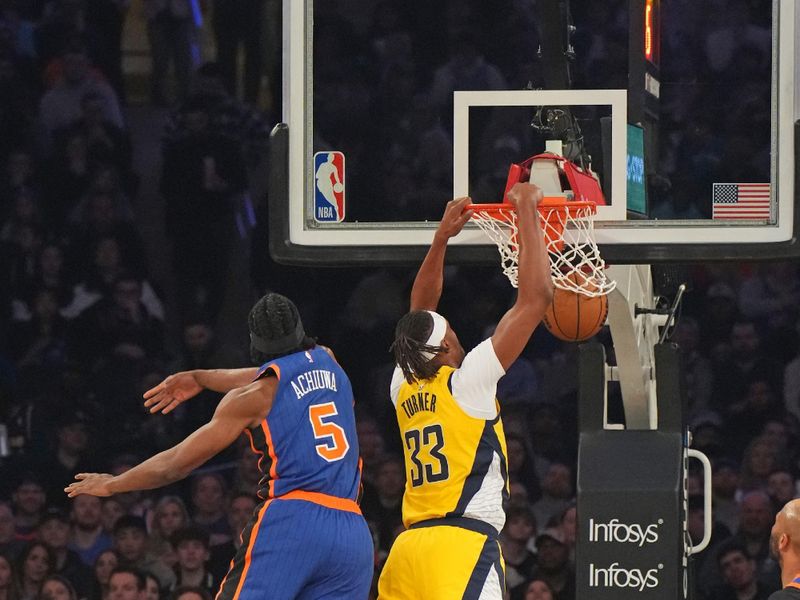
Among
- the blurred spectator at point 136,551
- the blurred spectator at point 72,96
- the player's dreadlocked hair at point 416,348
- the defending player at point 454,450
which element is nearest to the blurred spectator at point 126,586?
the blurred spectator at point 136,551

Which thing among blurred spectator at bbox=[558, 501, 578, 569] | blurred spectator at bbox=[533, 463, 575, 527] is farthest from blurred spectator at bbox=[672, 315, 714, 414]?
blurred spectator at bbox=[558, 501, 578, 569]

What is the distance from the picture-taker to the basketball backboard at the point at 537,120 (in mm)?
5492

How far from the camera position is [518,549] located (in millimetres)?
8648

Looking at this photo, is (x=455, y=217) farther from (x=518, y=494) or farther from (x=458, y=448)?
(x=518, y=494)

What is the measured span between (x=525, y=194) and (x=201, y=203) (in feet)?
16.2

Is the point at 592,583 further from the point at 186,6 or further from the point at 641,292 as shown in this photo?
the point at 186,6

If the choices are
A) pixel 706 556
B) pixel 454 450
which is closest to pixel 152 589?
pixel 706 556

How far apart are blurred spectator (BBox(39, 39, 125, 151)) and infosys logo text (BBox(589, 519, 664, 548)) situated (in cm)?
498

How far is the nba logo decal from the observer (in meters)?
5.70

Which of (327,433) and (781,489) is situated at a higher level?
(327,433)

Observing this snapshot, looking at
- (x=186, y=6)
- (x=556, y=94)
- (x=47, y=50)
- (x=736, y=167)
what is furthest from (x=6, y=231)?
(x=556, y=94)

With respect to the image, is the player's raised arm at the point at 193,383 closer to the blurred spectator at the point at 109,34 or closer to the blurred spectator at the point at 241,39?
the blurred spectator at the point at 241,39

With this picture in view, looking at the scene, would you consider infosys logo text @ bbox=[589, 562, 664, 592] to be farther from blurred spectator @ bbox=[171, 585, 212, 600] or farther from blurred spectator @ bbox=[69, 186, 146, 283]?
blurred spectator @ bbox=[69, 186, 146, 283]

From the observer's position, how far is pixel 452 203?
542 cm
